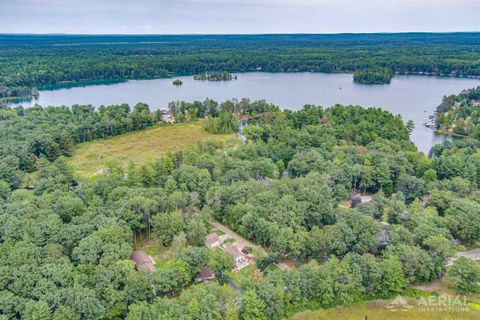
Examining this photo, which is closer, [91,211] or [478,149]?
[91,211]

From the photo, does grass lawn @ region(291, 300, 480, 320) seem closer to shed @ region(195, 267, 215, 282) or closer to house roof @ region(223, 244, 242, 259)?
shed @ region(195, 267, 215, 282)

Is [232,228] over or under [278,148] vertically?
under

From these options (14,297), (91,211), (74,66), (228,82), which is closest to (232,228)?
(91,211)

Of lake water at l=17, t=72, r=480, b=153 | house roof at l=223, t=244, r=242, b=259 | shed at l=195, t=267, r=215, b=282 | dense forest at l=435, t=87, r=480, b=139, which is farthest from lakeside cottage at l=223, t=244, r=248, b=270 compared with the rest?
lake water at l=17, t=72, r=480, b=153

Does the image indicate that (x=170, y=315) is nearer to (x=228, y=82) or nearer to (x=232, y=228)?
(x=232, y=228)

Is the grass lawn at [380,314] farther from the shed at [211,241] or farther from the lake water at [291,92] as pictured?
the lake water at [291,92]

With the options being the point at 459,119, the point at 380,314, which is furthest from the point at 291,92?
the point at 380,314

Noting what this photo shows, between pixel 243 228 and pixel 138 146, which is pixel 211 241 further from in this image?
pixel 138 146
